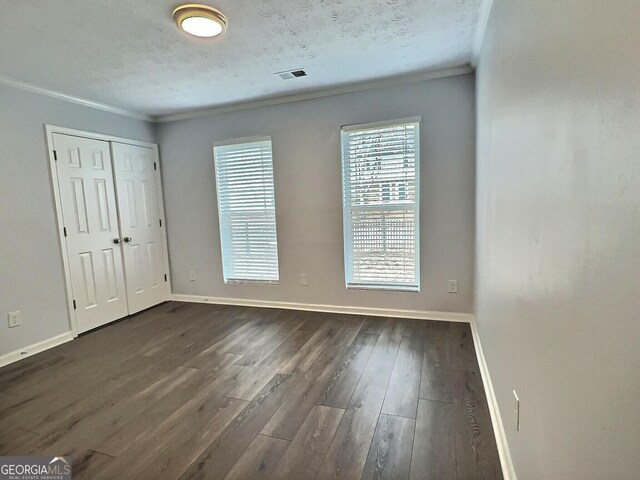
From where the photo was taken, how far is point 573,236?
2.58 feet

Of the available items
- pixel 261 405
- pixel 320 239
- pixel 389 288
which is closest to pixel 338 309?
pixel 389 288

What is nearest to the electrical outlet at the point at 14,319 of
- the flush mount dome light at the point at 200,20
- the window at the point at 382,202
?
the flush mount dome light at the point at 200,20

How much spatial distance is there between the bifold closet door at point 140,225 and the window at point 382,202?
2602 millimetres

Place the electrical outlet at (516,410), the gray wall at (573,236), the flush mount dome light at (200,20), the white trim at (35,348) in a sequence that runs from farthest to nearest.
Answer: the white trim at (35,348) → the flush mount dome light at (200,20) → the electrical outlet at (516,410) → the gray wall at (573,236)

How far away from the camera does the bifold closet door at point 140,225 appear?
389 centimetres

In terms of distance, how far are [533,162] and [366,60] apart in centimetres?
214

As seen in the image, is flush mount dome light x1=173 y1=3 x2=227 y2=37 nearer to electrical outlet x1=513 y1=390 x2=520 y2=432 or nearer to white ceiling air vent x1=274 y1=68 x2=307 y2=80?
white ceiling air vent x1=274 y1=68 x2=307 y2=80

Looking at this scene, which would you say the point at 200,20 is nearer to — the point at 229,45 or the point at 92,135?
the point at 229,45

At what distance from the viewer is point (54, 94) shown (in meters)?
3.17

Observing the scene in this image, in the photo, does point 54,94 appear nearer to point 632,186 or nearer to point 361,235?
point 361,235

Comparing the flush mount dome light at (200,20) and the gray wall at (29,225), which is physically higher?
the flush mount dome light at (200,20)

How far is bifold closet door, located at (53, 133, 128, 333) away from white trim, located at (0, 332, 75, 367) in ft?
0.56

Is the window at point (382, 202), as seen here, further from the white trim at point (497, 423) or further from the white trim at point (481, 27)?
the white trim at point (497, 423)

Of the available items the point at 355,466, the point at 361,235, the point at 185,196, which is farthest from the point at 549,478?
the point at 185,196
